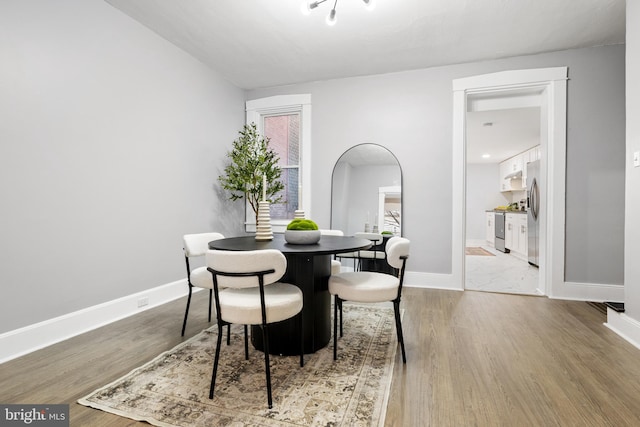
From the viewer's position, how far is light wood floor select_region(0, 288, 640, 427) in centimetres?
Answer: 144

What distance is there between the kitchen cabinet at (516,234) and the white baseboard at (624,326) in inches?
147

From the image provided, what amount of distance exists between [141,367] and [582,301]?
4.04 metres

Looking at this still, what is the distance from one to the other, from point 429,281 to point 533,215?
2.61 m

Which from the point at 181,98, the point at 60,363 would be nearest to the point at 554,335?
the point at 60,363

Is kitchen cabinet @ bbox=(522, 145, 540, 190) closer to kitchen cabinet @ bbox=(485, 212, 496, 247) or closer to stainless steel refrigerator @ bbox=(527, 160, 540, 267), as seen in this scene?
stainless steel refrigerator @ bbox=(527, 160, 540, 267)

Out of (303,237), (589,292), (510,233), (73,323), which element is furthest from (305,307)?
(510,233)

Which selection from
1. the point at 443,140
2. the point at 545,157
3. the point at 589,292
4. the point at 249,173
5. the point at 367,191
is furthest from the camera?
the point at 367,191

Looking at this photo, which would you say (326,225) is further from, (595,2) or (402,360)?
(595,2)

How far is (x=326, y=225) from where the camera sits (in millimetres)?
4234

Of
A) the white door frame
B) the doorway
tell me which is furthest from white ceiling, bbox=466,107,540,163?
the white door frame

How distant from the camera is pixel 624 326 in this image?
2338 millimetres

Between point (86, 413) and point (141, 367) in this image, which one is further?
point (141, 367)

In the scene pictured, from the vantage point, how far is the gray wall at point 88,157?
2.05 m

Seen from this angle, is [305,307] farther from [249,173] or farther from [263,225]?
[249,173]
